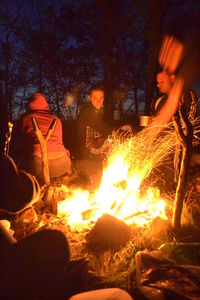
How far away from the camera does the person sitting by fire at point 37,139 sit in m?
4.67

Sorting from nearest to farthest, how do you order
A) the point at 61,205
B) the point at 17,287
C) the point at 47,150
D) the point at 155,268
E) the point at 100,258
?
the point at 17,287
the point at 155,268
the point at 100,258
the point at 61,205
the point at 47,150

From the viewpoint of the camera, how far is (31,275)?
2217mm

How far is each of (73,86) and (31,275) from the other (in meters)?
13.0

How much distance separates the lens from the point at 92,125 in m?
5.77

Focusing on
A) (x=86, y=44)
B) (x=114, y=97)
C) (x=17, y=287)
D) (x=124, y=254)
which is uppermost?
(x=86, y=44)

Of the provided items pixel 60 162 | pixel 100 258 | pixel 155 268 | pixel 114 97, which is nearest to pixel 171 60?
pixel 155 268

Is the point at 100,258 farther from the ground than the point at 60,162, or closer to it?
closer to it

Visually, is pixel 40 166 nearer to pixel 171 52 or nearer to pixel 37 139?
pixel 37 139

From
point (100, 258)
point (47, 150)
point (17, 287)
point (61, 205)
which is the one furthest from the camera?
point (47, 150)

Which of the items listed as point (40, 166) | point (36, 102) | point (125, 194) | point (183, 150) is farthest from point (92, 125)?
point (183, 150)

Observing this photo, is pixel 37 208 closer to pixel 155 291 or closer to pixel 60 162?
pixel 60 162

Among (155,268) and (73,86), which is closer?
(155,268)

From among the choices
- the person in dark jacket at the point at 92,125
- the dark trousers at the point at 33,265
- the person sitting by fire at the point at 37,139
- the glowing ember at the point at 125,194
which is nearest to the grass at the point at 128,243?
the glowing ember at the point at 125,194

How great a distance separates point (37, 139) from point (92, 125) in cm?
147
